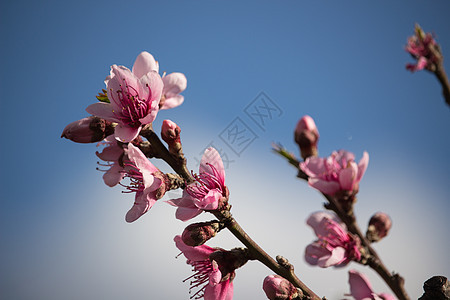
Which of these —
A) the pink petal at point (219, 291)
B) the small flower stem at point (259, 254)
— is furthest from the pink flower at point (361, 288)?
the pink petal at point (219, 291)

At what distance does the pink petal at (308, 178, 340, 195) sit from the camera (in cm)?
77

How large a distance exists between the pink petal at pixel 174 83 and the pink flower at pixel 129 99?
0.49 feet

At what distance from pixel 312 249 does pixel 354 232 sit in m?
0.20

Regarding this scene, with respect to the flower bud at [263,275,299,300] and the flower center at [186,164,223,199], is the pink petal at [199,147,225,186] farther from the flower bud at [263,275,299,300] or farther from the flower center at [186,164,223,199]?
the flower bud at [263,275,299,300]

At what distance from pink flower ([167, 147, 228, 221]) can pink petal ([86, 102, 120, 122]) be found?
26 cm

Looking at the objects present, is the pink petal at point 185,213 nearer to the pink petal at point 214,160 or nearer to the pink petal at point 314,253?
the pink petal at point 214,160

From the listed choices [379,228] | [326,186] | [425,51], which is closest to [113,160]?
[326,186]

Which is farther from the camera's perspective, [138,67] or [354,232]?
[138,67]

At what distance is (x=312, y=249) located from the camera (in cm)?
96

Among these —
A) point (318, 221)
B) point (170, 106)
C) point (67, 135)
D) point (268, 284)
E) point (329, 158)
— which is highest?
point (170, 106)

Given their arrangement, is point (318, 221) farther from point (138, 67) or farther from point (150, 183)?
point (138, 67)

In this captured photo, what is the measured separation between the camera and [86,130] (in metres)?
0.97

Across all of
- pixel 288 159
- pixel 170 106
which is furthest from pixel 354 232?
pixel 170 106

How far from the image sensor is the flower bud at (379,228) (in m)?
0.91
